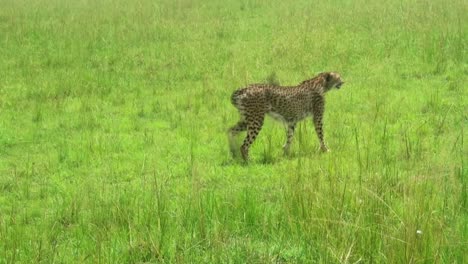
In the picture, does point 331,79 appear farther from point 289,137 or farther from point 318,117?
point 289,137

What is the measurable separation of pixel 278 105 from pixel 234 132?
731mm

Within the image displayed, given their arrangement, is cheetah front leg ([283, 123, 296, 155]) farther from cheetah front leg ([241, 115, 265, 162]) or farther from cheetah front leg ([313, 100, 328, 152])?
cheetah front leg ([241, 115, 265, 162])

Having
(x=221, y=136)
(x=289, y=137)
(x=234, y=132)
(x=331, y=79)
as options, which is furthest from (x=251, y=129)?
(x=331, y=79)

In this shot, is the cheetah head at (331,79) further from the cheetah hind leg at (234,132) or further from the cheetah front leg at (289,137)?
the cheetah hind leg at (234,132)

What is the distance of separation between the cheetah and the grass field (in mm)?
277

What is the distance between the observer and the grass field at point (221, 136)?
4.24 m

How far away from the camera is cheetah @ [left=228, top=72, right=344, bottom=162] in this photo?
760 cm

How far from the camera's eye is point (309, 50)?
43.0 feet

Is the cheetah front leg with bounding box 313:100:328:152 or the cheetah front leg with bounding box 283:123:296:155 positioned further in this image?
the cheetah front leg with bounding box 313:100:328:152

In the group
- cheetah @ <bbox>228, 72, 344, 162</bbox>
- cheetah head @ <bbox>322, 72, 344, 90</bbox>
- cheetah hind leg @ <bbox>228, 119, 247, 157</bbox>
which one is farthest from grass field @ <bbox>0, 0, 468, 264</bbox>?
cheetah head @ <bbox>322, 72, 344, 90</bbox>

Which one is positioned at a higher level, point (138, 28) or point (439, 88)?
point (138, 28)

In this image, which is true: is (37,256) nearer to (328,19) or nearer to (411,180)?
(411,180)

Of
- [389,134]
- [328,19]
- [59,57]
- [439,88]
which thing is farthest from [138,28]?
[389,134]

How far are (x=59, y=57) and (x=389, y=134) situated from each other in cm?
839
